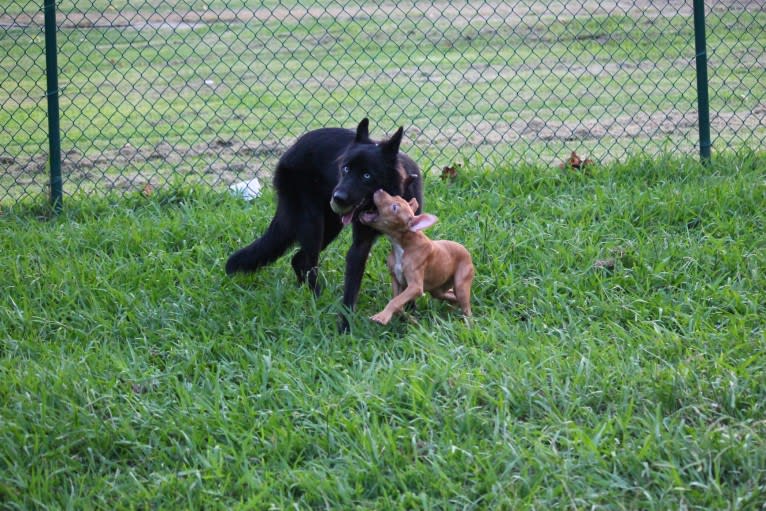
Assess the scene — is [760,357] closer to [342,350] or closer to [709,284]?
[709,284]

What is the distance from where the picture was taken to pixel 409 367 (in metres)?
3.61

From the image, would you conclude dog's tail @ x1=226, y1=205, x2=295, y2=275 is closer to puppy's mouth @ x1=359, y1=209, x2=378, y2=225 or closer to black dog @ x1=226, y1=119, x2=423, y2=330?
black dog @ x1=226, y1=119, x2=423, y2=330

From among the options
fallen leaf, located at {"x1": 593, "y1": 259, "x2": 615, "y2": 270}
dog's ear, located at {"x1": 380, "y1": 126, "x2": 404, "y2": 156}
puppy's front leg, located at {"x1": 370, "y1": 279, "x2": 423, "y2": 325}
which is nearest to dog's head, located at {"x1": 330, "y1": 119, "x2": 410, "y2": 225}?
dog's ear, located at {"x1": 380, "y1": 126, "x2": 404, "y2": 156}

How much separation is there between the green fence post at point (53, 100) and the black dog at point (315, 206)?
177cm

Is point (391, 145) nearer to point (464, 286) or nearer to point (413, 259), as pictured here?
point (413, 259)

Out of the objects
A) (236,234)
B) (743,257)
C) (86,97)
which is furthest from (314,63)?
(743,257)

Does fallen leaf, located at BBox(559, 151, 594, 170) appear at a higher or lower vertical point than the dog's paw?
higher

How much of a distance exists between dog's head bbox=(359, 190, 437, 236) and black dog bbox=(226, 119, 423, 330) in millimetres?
171

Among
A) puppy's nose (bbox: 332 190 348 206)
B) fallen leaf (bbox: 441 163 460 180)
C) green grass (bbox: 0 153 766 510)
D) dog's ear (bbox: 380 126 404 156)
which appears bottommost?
green grass (bbox: 0 153 766 510)

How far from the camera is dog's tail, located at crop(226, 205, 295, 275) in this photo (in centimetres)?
457

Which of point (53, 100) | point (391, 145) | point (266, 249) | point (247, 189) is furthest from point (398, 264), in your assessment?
point (53, 100)

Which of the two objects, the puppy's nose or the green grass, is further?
the puppy's nose

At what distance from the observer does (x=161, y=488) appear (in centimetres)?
300

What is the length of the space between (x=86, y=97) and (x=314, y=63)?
2.75 m
